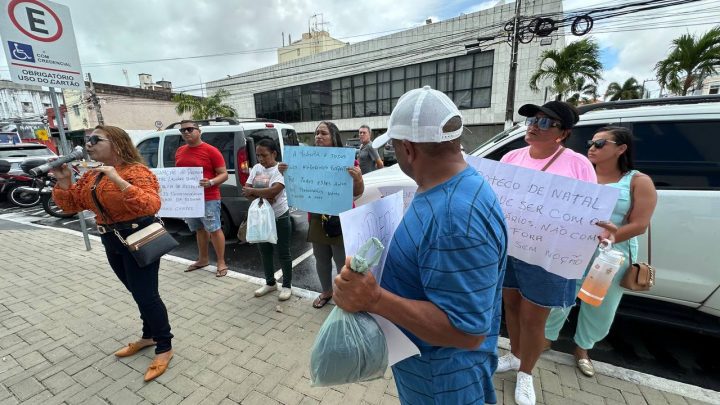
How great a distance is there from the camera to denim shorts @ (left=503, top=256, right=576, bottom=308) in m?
1.93

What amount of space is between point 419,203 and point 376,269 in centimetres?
29

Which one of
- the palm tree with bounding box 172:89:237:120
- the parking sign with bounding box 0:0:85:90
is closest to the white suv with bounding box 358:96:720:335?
the parking sign with bounding box 0:0:85:90

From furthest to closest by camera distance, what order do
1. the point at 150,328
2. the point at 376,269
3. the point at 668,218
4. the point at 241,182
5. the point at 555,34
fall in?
1. the point at 555,34
2. the point at 241,182
3. the point at 150,328
4. the point at 668,218
5. the point at 376,269

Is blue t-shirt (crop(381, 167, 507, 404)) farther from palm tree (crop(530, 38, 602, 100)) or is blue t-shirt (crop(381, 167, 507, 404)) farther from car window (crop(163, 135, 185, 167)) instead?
palm tree (crop(530, 38, 602, 100))

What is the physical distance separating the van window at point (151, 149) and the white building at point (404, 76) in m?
14.4

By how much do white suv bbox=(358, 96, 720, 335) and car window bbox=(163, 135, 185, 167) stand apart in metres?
6.24

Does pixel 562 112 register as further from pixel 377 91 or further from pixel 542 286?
→ pixel 377 91

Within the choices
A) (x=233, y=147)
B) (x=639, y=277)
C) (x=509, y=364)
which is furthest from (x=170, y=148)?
(x=639, y=277)

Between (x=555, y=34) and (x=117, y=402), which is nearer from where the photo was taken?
(x=117, y=402)

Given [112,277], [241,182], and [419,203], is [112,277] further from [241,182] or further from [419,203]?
[419,203]

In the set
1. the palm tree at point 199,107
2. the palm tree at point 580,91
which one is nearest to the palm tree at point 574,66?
the palm tree at point 580,91

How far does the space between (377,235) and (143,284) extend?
7.24ft

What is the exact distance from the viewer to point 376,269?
1126 millimetres

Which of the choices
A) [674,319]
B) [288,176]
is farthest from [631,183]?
[288,176]
